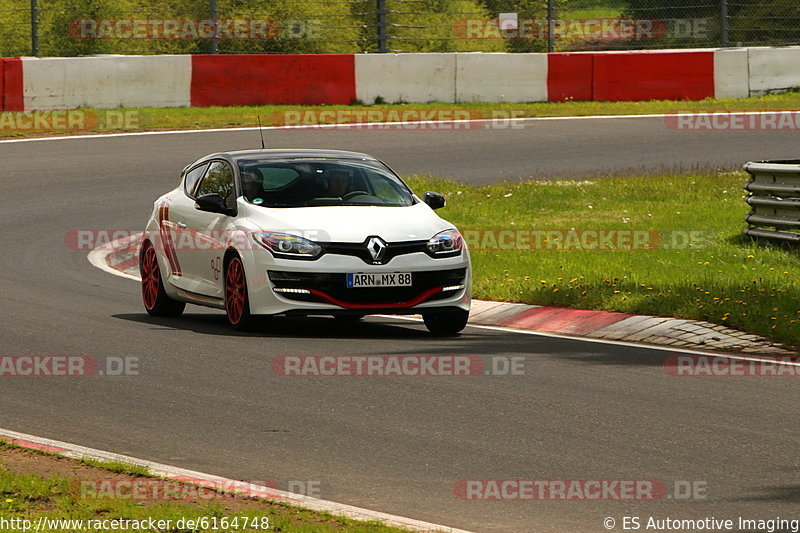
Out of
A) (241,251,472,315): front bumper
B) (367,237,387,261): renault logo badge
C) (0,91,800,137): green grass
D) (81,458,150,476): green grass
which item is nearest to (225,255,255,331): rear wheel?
(241,251,472,315): front bumper

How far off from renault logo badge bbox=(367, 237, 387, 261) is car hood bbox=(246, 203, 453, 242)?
Result: 62 mm

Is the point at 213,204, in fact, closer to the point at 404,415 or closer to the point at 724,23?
the point at 404,415

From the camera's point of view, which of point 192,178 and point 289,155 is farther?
point 192,178

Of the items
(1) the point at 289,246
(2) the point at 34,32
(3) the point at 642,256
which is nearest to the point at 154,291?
(1) the point at 289,246

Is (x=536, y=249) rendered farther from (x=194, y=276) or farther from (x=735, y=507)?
(x=735, y=507)

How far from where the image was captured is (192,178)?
13.7 meters

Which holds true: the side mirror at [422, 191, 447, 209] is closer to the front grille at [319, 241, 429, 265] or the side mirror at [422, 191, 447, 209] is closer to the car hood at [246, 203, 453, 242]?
the car hood at [246, 203, 453, 242]

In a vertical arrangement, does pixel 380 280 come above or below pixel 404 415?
above

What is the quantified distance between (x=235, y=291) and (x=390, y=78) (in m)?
16.9

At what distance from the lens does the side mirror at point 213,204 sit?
40.3ft

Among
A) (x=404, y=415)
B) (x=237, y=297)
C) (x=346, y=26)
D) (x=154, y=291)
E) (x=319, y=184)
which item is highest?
(x=346, y=26)

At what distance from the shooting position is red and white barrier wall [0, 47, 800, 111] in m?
26.4

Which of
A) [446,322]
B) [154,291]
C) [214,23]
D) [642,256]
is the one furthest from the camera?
[214,23]

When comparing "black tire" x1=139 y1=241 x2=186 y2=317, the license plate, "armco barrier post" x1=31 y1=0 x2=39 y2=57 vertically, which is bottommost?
"black tire" x1=139 y1=241 x2=186 y2=317
